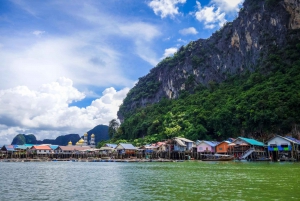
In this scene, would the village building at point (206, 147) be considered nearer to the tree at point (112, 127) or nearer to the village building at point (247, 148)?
the village building at point (247, 148)

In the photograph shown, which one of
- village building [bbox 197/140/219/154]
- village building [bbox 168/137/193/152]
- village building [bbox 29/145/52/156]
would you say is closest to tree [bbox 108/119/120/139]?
village building [bbox 29/145/52/156]

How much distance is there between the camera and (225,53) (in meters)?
102

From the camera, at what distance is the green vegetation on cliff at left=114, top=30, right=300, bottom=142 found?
2235 inches

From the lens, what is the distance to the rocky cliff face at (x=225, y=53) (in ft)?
271

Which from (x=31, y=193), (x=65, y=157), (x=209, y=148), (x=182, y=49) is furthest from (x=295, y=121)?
(x=182, y=49)

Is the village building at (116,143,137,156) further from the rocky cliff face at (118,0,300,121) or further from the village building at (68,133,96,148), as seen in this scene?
the village building at (68,133,96,148)

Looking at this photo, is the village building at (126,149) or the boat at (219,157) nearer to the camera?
the boat at (219,157)

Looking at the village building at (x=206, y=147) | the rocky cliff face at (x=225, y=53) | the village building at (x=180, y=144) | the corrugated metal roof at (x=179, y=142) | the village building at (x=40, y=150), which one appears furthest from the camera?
the village building at (x=40, y=150)

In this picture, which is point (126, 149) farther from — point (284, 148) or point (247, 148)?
point (284, 148)

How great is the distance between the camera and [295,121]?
181 ft

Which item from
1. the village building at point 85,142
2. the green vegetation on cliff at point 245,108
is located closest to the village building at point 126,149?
the green vegetation on cliff at point 245,108

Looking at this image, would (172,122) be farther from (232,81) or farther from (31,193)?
(31,193)

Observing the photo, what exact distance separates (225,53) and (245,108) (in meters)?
45.5

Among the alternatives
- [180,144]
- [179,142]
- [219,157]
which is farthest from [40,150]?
[219,157]
